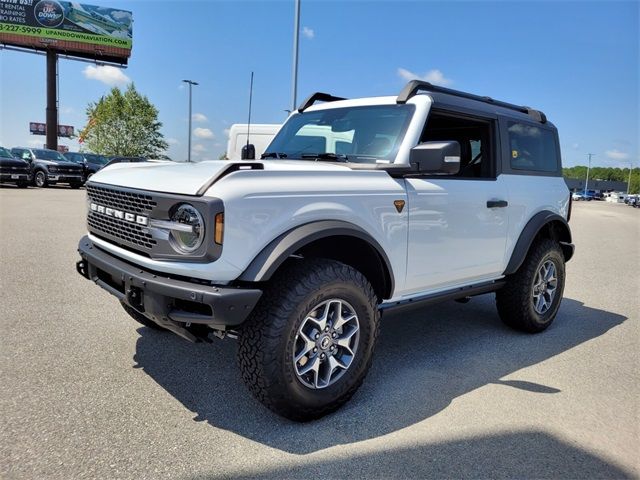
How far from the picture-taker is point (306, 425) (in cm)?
289

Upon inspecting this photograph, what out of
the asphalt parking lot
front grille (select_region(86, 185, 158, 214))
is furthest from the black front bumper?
the asphalt parking lot

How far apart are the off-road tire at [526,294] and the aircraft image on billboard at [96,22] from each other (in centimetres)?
4834

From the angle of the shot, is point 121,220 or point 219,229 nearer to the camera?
point 219,229

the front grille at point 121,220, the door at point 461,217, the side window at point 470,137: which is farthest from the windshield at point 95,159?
the door at point 461,217

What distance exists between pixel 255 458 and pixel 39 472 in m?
1.01

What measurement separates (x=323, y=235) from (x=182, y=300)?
851 mm

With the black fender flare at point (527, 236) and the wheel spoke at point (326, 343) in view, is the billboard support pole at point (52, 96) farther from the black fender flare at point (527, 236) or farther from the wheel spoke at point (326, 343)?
the wheel spoke at point (326, 343)

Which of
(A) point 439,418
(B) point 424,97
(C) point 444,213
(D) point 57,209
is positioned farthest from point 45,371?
(D) point 57,209

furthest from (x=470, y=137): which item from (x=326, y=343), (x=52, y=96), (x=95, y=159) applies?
(x=52, y=96)

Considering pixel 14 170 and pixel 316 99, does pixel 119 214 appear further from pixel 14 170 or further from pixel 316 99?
pixel 14 170

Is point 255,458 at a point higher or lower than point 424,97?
lower

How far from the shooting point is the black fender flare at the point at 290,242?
2574mm

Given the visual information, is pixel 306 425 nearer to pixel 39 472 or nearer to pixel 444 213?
pixel 39 472

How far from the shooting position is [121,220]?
3.07m
